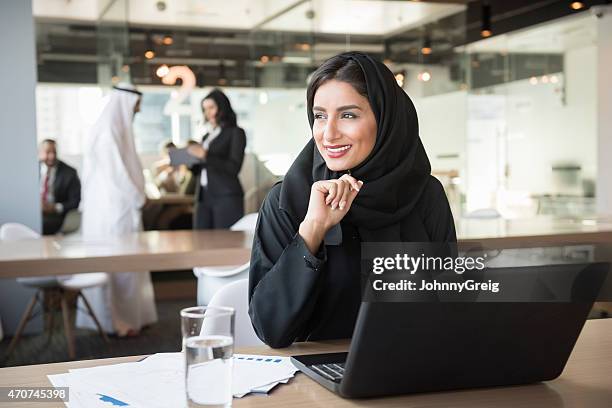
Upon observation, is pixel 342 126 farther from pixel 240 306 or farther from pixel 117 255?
pixel 117 255

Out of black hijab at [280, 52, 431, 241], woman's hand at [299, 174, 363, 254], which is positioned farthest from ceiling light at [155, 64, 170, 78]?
woman's hand at [299, 174, 363, 254]

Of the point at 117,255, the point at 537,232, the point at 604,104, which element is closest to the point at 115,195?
the point at 117,255

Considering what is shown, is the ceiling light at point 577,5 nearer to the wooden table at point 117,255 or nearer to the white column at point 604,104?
the white column at point 604,104

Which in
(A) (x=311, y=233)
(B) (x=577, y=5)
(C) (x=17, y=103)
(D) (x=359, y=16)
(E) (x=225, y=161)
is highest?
(B) (x=577, y=5)

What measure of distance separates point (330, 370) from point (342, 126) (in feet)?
2.33

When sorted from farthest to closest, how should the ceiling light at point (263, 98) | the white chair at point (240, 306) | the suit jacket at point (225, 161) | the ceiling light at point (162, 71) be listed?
the ceiling light at point (263, 98)
the ceiling light at point (162, 71)
the suit jacket at point (225, 161)
the white chair at point (240, 306)

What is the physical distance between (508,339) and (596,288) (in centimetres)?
15

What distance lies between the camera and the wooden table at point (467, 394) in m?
1.19

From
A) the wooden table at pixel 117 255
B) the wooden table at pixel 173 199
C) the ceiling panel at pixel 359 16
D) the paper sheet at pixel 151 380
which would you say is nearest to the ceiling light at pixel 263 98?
the ceiling panel at pixel 359 16

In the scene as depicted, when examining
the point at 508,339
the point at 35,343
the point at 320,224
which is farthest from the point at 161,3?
the point at 508,339

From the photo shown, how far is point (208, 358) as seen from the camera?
1037mm

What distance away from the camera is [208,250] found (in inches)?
143

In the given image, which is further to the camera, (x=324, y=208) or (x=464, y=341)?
(x=324, y=208)

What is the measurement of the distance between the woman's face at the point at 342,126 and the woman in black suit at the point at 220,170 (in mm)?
4133
